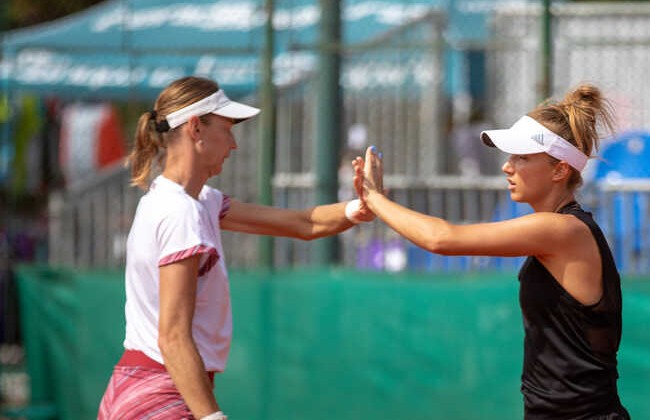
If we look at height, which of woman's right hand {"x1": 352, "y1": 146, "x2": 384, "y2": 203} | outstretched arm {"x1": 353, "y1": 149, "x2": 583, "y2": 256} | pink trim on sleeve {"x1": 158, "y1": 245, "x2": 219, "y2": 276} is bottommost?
pink trim on sleeve {"x1": 158, "y1": 245, "x2": 219, "y2": 276}

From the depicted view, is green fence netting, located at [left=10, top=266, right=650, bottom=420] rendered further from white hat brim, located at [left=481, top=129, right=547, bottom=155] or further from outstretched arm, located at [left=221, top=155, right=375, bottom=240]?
white hat brim, located at [left=481, top=129, right=547, bottom=155]

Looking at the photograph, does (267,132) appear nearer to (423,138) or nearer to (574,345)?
(423,138)

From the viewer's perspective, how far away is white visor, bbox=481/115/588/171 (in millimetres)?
3900

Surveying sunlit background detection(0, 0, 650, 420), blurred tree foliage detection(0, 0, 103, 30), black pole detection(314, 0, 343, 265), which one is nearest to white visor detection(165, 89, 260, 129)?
sunlit background detection(0, 0, 650, 420)

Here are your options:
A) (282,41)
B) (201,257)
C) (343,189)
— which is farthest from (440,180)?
(201,257)

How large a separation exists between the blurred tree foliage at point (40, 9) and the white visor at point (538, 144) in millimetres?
18701

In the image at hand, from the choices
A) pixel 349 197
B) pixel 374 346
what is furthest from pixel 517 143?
pixel 349 197

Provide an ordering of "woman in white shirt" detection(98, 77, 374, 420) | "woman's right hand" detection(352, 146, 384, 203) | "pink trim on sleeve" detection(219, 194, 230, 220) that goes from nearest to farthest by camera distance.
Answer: "woman in white shirt" detection(98, 77, 374, 420) → "woman's right hand" detection(352, 146, 384, 203) → "pink trim on sleeve" detection(219, 194, 230, 220)

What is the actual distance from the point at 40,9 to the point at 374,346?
1746 cm

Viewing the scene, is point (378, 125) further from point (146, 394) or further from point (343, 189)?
point (146, 394)

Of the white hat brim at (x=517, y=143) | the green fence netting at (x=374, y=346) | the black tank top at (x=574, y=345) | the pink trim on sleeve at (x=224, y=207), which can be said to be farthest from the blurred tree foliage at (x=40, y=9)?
the black tank top at (x=574, y=345)

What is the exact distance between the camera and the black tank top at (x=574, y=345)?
3787 millimetres

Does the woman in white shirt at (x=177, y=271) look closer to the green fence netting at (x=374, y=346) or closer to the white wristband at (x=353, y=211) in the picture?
the white wristband at (x=353, y=211)

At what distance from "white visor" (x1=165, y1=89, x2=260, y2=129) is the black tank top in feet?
3.37
